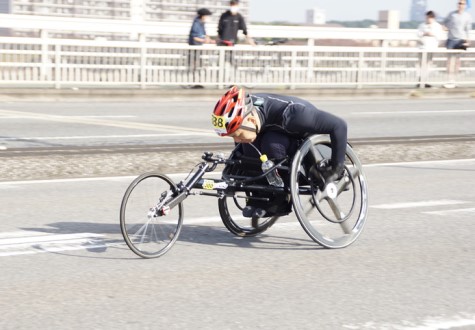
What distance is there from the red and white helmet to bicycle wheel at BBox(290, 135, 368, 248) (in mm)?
567

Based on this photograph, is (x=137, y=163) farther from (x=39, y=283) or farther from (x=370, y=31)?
(x=370, y=31)

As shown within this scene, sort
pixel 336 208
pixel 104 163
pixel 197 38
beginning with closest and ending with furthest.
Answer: pixel 336 208 → pixel 104 163 → pixel 197 38

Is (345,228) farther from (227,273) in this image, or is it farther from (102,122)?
(102,122)

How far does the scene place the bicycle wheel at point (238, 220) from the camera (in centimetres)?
779

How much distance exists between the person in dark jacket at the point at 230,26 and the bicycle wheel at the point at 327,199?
637 inches

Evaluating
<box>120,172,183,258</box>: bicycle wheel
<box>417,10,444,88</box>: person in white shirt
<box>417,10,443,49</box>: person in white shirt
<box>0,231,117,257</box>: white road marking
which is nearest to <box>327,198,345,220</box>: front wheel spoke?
<box>120,172,183,258</box>: bicycle wheel

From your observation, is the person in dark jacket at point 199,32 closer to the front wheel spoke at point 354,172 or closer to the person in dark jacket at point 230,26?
the person in dark jacket at point 230,26

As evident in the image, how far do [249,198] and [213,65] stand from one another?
16446 millimetres

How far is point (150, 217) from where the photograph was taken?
6.86 m

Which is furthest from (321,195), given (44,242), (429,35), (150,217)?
(429,35)

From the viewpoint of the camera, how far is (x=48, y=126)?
1628cm

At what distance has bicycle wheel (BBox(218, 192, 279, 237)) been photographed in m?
7.79

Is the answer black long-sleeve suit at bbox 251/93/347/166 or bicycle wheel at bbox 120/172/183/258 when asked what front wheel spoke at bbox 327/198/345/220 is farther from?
bicycle wheel at bbox 120/172/183/258

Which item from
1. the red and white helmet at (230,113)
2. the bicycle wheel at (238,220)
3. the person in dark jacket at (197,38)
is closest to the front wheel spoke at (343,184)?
the bicycle wheel at (238,220)
